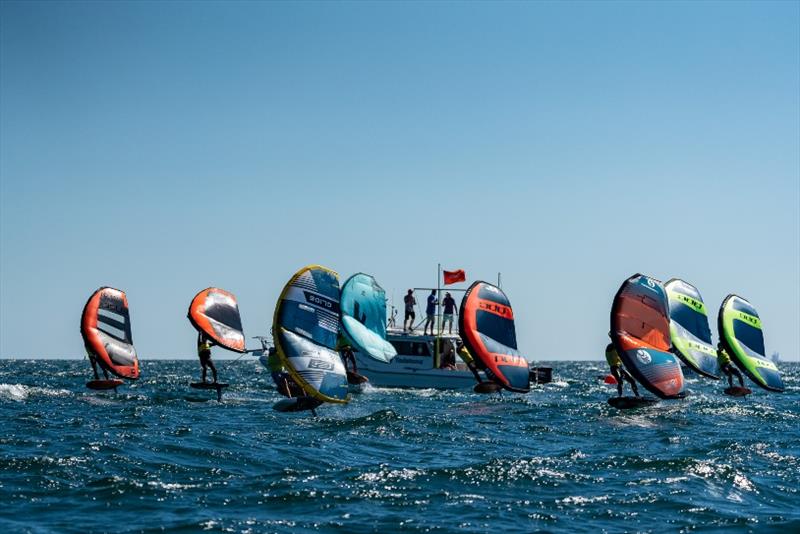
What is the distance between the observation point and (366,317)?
145ft

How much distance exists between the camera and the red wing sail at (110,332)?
35344 millimetres

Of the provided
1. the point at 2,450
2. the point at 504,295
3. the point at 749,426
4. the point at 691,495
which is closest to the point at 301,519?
the point at 691,495

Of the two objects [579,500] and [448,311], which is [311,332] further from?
[448,311]

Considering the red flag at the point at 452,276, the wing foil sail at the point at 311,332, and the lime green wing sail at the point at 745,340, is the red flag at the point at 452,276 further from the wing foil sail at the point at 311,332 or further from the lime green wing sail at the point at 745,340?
the wing foil sail at the point at 311,332

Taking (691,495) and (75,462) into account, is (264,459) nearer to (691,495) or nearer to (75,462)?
(75,462)

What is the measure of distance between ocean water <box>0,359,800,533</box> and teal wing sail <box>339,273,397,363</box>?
40.1 ft

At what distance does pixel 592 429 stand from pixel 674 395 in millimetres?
5905

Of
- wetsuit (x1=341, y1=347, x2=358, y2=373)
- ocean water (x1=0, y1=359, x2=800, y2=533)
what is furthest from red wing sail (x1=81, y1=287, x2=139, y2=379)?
wetsuit (x1=341, y1=347, x2=358, y2=373)

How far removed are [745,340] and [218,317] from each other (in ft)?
62.9

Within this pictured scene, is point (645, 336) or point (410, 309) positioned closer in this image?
point (645, 336)

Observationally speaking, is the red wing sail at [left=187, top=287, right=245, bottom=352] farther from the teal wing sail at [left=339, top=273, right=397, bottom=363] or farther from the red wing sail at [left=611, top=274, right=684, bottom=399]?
the red wing sail at [left=611, top=274, right=684, bottom=399]

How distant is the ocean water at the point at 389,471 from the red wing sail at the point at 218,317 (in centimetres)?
440

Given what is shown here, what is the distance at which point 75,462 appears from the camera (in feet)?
58.2

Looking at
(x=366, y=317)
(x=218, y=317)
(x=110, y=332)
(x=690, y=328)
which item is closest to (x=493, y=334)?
(x=690, y=328)
